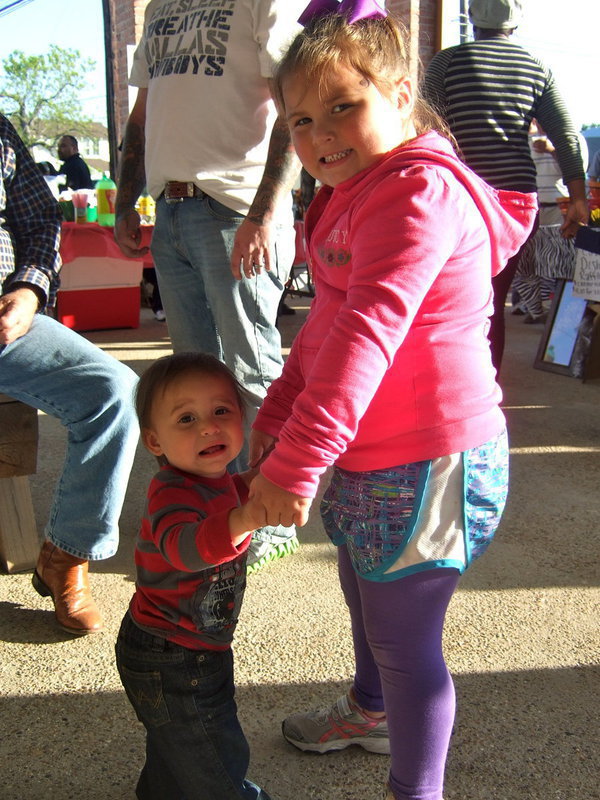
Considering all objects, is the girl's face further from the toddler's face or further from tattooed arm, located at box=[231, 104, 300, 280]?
tattooed arm, located at box=[231, 104, 300, 280]

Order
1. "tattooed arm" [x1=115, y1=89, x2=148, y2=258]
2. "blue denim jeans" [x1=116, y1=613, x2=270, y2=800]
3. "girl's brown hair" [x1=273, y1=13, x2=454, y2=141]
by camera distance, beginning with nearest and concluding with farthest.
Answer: "girl's brown hair" [x1=273, y1=13, x2=454, y2=141], "blue denim jeans" [x1=116, y1=613, x2=270, y2=800], "tattooed arm" [x1=115, y1=89, x2=148, y2=258]

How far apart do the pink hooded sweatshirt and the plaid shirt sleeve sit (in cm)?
128

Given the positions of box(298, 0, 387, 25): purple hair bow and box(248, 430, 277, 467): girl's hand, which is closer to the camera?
box(298, 0, 387, 25): purple hair bow

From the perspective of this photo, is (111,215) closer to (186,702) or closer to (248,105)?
(248,105)

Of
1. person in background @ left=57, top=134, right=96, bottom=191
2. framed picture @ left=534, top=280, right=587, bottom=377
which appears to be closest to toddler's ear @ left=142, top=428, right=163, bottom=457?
framed picture @ left=534, top=280, right=587, bottom=377

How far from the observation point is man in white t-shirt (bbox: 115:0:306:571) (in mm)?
2395

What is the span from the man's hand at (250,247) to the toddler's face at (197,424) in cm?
88

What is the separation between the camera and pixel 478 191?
1.40 meters

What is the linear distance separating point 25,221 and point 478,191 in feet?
5.67

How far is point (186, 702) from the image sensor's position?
58.6 inches

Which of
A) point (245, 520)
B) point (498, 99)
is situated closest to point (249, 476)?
point (245, 520)

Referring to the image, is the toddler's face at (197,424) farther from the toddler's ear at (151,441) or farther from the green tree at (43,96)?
the green tree at (43,96)

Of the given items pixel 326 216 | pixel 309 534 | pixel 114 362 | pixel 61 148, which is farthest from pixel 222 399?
pixel 61 148

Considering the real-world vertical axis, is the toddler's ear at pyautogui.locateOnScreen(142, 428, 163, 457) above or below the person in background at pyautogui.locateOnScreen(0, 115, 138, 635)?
above
